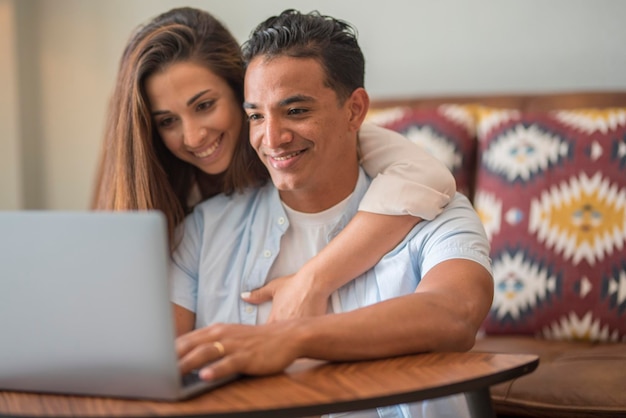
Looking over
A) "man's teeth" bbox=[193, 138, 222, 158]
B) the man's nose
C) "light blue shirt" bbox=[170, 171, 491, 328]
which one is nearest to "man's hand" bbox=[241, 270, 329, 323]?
"light blue shirt" bbox=[170, 171, 491, 328]

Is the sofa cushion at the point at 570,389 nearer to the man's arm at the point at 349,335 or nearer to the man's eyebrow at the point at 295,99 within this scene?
the man's arm at the point at 349,335

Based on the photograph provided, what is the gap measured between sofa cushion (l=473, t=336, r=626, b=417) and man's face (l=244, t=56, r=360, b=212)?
1.98 ft

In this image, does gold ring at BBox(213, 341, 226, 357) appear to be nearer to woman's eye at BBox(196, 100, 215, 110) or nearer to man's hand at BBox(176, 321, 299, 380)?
man's hand at BBox(176, 321, 299, 380)

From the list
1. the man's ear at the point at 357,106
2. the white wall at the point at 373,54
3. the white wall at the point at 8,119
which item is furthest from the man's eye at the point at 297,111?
the white wall at the point at 8,119

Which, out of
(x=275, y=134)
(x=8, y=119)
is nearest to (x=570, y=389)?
(x=275, y=134)

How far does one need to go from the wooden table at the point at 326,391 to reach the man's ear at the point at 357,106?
25.4 inches

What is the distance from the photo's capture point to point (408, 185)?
1.60 meters

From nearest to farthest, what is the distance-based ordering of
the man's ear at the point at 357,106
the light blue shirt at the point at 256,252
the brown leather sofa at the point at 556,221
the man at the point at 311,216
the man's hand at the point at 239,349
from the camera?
the man's hand at the point at 239,349 → the man at the point at 311,216 → the light blue shirt at the point at 256,252 → the man's ear at the point at 357,106 → the brown leather sofa at the point at 556,221

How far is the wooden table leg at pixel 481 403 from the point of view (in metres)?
1.17

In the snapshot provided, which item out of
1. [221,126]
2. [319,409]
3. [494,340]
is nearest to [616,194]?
[494,340]

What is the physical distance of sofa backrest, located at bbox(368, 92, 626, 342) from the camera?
219 centimetres

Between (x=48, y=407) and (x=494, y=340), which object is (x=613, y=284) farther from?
(x=48, y=407)

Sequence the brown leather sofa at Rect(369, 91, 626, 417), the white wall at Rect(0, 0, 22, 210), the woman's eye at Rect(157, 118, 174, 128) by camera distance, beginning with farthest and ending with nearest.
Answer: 1. the white wall at Rect(0, 0, 22, 210)
2. the brown leather sofa at Rect(369, 91, 626, 417)
3. the woman's eye at Rect(157, 118, 174, 128)

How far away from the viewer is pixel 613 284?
2.17 meters
